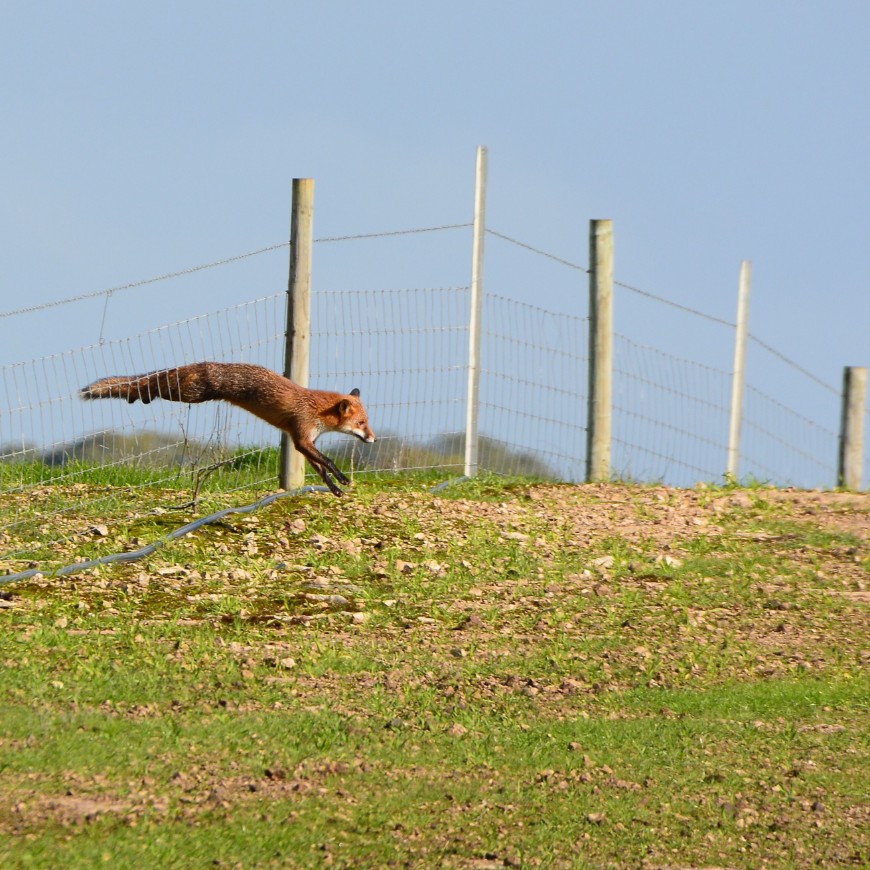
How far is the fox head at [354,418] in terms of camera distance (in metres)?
Result: 10.6

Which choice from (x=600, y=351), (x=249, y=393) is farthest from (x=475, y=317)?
(x=249, y=393)

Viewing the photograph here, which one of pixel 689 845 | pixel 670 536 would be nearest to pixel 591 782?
pixel 689 845

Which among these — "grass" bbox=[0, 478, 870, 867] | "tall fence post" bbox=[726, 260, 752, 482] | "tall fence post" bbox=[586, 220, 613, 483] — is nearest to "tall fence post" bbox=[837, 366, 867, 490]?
"tall fence post" bbox=[726, 260, 752, 482]

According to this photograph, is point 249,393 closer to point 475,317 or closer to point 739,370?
point 475,317

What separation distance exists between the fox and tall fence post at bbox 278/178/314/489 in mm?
282

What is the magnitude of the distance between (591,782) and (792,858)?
0.82 meters

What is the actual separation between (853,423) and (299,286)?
7995 mm

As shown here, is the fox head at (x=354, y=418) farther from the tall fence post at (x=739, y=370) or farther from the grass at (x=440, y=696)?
the tall fence post at (x=739, y=370)

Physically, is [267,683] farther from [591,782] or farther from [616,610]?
[616,610]

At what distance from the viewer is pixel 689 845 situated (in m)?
4.55

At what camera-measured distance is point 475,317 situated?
11.8 meters

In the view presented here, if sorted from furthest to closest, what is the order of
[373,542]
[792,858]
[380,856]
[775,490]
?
1. [775,490]
2. [373,542]
3. [792,858]
4. [380,856]

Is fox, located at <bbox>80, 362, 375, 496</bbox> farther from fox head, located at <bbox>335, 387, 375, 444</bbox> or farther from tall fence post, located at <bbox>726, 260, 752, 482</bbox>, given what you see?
tall fence post, located at <bbox>726, 260, 752, 482</bbox>

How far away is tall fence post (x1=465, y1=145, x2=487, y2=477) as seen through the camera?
11.8m
